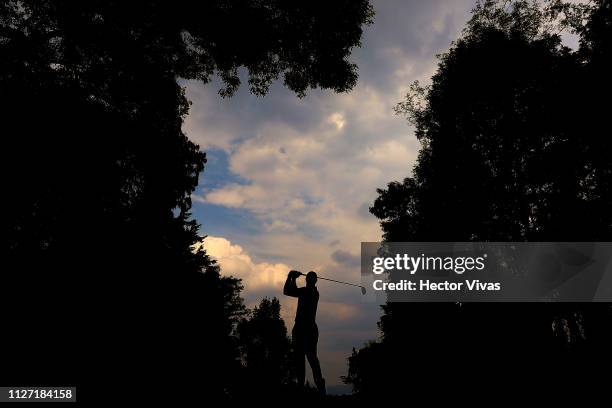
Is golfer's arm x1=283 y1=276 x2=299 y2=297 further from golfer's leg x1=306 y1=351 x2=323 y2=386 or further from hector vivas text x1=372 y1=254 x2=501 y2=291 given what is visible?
hector vivas text x1=372 y1=254 x2=501 y2=291

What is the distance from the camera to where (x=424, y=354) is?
915 inches

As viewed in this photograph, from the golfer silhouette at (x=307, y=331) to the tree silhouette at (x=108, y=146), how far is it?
2918 mm

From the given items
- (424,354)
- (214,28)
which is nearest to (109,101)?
(214,28)

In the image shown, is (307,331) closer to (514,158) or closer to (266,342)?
(514,158)

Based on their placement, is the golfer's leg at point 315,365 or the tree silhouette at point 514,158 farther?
the tree silhouette at point 514,158

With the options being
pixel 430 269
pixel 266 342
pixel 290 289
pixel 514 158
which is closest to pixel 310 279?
pixel 290 289

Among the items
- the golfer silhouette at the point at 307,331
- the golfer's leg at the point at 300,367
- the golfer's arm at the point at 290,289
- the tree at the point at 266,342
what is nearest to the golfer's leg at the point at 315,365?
the golfer silhouette at the point at 307,331

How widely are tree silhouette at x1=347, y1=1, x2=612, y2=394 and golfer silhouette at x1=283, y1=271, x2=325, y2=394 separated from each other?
31.2 ft

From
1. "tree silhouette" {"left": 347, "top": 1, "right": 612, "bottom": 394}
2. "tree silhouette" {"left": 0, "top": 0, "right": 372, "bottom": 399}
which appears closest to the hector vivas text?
"tree silhouette" {"left": 347, "top": 1, "right": 612, "bottom": 394}

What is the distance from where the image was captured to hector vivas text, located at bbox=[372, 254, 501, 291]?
70.8 feet

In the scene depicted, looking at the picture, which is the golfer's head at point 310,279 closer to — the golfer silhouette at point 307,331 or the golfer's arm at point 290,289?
the golfer silhouette at point 307,331

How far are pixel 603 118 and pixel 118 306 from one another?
17.3 m

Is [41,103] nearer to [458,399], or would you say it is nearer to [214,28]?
[214,28]

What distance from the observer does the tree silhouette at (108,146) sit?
894cm
